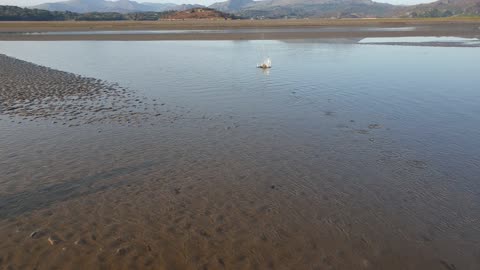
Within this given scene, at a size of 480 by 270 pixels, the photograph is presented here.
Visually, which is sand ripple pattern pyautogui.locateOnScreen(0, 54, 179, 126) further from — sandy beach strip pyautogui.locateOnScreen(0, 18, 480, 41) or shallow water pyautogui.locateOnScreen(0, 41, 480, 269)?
sandy beach strip pyautogui.locateOnScreen(0, 18, 480, 41)

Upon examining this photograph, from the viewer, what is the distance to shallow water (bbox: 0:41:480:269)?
5957 millimetres

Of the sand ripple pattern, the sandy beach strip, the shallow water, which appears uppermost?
the sandy beach strip

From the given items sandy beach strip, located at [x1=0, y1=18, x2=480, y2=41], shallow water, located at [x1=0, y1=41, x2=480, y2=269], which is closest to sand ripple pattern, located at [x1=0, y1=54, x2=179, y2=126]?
shallow water, located at [x1=0, y1=41, x2=480, y2=269]

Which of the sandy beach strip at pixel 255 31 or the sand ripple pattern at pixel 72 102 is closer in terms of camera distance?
the sand ripple pattern at pixel 72 102

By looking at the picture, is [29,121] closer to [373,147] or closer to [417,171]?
[373,147]

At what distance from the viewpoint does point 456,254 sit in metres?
5.89

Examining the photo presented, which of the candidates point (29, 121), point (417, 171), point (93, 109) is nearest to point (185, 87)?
point (93, 109)

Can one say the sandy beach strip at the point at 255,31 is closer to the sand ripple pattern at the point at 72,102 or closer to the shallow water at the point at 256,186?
the sand ripple pattern at the point at 72,102

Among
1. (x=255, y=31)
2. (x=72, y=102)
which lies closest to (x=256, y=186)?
(x=72, y=102)

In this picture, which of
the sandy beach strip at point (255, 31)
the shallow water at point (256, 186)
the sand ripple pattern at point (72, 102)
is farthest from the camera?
the sandy beach strip at point (255, 31)

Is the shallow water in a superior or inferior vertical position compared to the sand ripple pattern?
inferior

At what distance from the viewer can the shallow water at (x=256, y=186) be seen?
235 inches

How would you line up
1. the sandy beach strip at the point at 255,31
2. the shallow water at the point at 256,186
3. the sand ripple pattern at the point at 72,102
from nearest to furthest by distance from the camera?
the shallow water at the point at 256,186 → the sand ripple pattern at the point at 72,102 → the sandy beach strip at the point at 255,31

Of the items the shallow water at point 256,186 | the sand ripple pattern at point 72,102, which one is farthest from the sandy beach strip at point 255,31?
the shallow water at point 256,186
